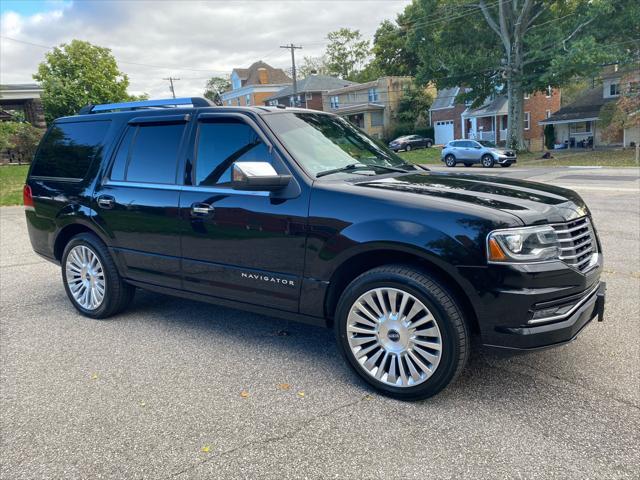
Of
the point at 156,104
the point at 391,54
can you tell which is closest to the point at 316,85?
the point at 391,54

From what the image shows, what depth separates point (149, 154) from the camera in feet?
14.7

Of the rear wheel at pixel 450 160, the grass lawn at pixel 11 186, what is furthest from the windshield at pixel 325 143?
the rear wheel at pixel 450 160

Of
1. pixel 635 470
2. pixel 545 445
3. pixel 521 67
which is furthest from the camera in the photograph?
pixel 521 67

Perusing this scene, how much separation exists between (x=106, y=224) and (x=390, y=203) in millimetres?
2782

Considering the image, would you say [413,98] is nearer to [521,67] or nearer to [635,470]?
[521,67]

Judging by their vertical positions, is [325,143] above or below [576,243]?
above

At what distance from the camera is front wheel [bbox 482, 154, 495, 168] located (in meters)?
28.5

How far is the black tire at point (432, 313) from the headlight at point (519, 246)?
0.38 meters

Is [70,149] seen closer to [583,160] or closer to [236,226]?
[236,226]

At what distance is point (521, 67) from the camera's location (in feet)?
Result: 102

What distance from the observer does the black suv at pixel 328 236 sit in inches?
117

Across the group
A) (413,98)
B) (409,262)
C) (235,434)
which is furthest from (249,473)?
(413,98)

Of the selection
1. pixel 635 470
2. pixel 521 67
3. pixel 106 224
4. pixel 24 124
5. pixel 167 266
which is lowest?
pixel 635 470

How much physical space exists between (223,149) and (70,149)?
80.5 inches
